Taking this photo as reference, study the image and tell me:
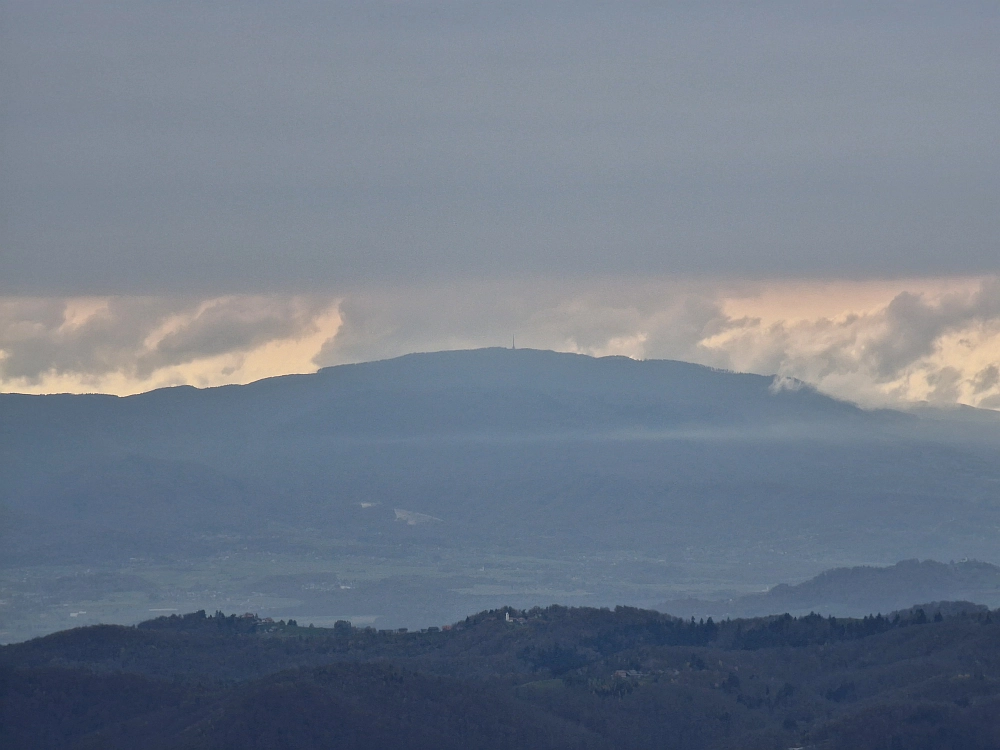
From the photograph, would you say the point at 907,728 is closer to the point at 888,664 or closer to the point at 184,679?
the point at 888,664

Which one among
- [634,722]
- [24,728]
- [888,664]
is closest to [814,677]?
[888,664]

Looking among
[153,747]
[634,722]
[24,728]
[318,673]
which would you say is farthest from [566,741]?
[24,728]

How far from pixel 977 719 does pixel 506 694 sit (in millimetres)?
44690

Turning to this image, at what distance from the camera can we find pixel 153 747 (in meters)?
168

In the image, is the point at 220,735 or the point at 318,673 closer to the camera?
the point at 220,735

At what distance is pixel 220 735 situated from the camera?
544 ft

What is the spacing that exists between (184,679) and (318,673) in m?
23.9

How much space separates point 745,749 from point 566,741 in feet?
55.1

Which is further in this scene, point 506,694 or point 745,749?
point 506,694

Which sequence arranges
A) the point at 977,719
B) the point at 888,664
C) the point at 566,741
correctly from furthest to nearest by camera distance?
the point at 888,664, the point at 566,741, the point at 977,719

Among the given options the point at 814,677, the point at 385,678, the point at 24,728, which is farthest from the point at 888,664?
the point at 24,728

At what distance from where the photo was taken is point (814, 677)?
196250mm

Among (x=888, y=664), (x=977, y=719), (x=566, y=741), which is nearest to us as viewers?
(x=977, y=719)

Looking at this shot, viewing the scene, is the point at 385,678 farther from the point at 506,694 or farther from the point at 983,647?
the point at 983,647
